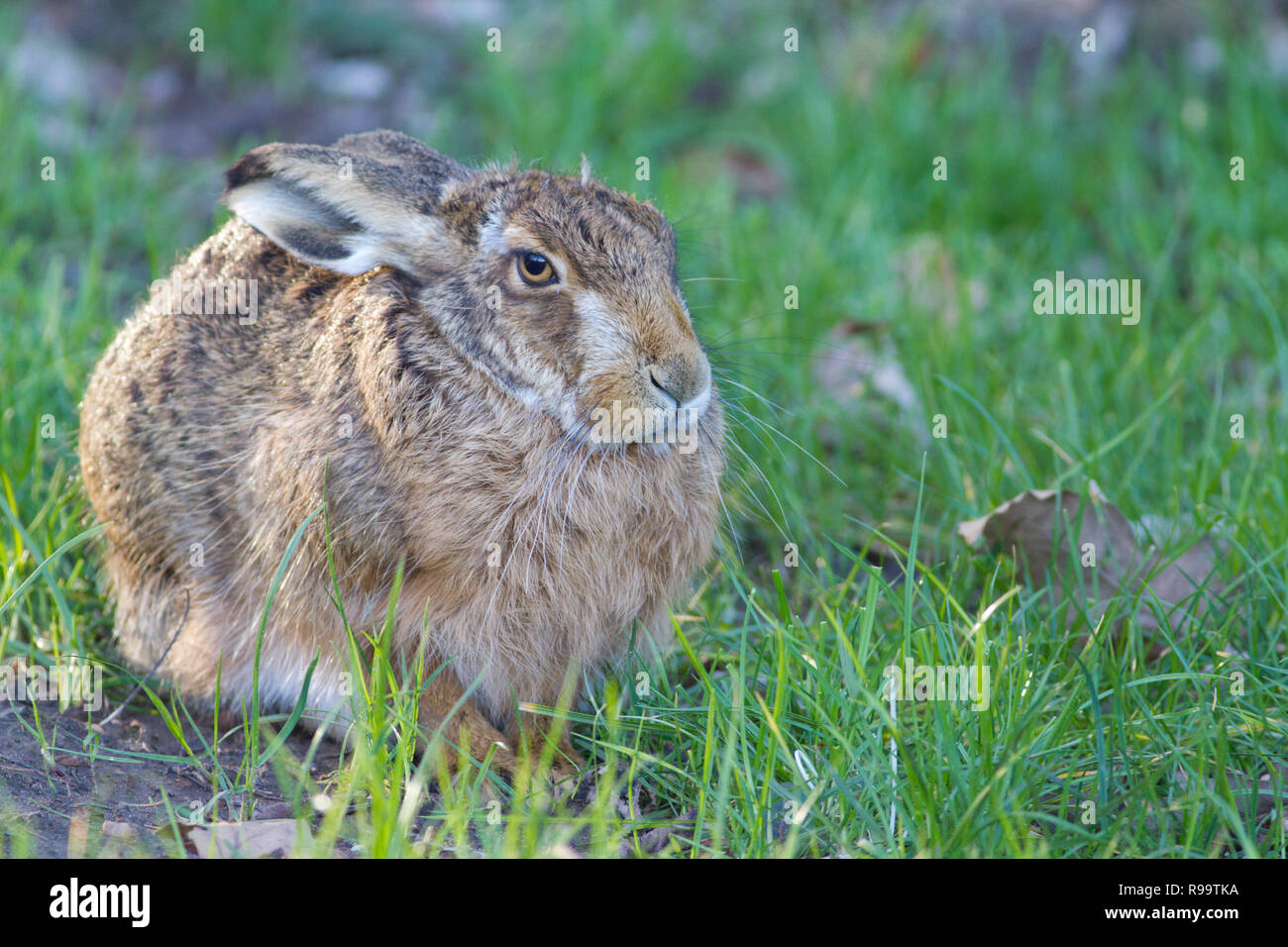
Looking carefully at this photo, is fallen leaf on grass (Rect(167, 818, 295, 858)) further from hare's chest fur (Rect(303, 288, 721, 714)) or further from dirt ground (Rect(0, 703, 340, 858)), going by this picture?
hare's chest fur (Rect(303, 288, 721, 714))

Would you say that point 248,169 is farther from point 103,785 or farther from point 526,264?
point 103,785

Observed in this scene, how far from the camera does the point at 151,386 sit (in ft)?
13.1

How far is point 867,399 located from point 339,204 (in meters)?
2.28

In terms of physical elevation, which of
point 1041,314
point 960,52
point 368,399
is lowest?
point 368,399

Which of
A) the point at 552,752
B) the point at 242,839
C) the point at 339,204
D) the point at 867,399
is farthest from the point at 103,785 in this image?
the point at 867,399

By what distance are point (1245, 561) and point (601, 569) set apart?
1794mm

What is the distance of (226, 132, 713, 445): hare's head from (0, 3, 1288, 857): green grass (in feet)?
1.79

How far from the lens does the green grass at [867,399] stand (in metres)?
3.10

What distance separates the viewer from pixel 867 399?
5.18 metres

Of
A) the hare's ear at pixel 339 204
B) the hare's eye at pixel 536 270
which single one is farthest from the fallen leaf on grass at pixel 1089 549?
the hare's ear at pixel 339 204

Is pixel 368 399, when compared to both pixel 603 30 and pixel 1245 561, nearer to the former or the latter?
pixel 1245 561

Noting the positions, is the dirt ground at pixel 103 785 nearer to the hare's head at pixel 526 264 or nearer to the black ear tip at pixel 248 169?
the hare's head at pixel 526 264
